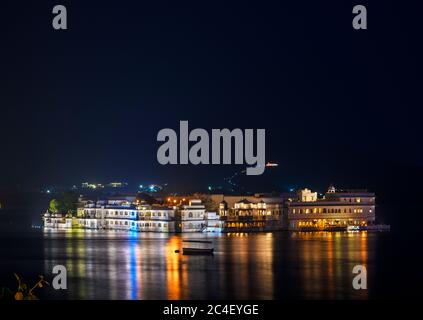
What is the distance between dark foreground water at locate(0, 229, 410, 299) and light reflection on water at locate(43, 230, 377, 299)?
2 cm

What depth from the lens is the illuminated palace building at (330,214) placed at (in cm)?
3841

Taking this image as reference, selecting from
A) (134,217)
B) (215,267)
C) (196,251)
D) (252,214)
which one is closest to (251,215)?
(252,214)

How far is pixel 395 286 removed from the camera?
1878cm

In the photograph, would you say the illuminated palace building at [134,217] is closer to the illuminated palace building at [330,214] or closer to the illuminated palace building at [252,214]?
the illuminated palace building at [252,214]

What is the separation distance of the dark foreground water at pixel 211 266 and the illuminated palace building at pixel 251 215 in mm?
4496

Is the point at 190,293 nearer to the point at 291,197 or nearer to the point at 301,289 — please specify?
the point at 301,289

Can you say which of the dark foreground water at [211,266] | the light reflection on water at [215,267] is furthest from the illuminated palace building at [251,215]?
the light reflection on water at [215,267]

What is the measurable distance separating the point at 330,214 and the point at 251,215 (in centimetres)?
339

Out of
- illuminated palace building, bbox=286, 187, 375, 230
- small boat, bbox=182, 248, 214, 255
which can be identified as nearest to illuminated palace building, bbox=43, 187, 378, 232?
illuminated palace building, bbox=286, 187, 375, 230

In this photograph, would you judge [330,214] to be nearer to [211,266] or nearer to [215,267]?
[211,266]

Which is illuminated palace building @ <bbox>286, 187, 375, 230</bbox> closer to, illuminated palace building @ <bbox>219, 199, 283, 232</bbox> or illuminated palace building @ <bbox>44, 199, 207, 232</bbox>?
illuminated palace building @ <bbox>219, 199, 283, 232</bbox>

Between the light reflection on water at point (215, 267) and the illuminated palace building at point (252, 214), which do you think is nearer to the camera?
the light reflection on water at point (215, 267)
